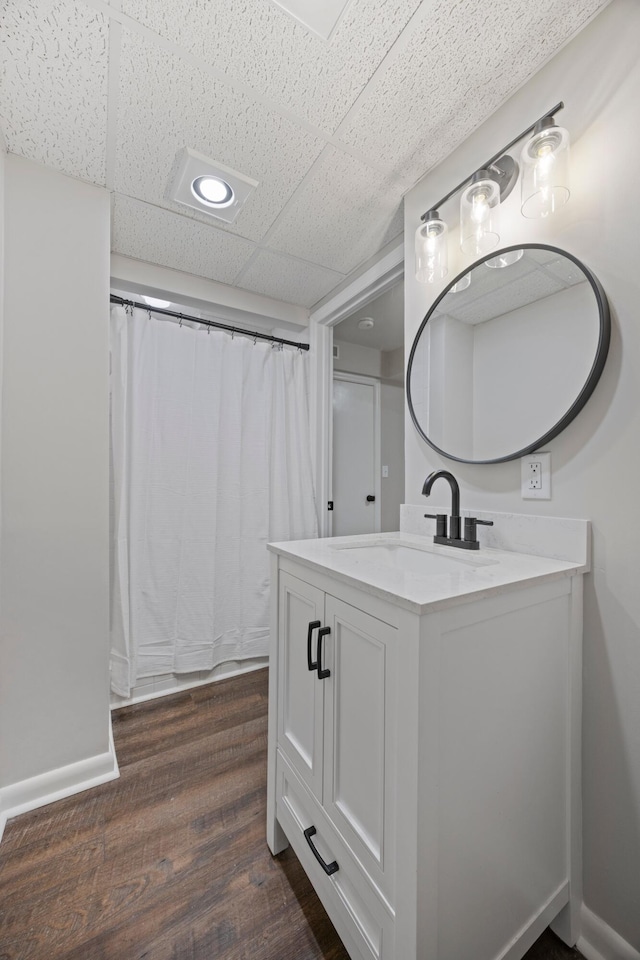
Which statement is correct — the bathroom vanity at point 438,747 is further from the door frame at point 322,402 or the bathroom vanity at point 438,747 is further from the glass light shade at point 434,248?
the door frame at point 322,402

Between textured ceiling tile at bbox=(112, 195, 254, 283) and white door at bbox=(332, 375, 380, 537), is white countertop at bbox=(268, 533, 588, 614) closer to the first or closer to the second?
textured ceiling tile at bbox=(112, 195, 254, 283)

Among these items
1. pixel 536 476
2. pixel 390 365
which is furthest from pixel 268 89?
pixel 390 365

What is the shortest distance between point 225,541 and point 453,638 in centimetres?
173

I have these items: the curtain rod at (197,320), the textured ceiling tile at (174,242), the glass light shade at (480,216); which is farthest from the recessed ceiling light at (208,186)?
the glass light shade at (480,216)

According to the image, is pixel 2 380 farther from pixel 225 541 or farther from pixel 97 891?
pixel 97 891

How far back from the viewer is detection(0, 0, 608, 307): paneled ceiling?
0.94 metres

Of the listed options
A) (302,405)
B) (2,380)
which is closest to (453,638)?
(2,380)

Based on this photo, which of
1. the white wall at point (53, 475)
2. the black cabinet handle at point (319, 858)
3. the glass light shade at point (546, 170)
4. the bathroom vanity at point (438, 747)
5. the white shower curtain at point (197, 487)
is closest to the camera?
the bathroom vanity at point (438, 747)

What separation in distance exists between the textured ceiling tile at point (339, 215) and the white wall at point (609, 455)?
0.63m

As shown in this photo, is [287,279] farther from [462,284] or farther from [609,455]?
[609,455]

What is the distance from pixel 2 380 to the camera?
1.30m

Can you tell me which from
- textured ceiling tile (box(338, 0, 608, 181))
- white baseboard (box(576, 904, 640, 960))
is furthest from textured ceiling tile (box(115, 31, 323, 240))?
white baseboard (box(576, 904, 640, 960))

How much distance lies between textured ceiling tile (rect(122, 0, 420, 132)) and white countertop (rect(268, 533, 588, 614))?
1.34m

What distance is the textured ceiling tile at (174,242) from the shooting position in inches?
65.3
